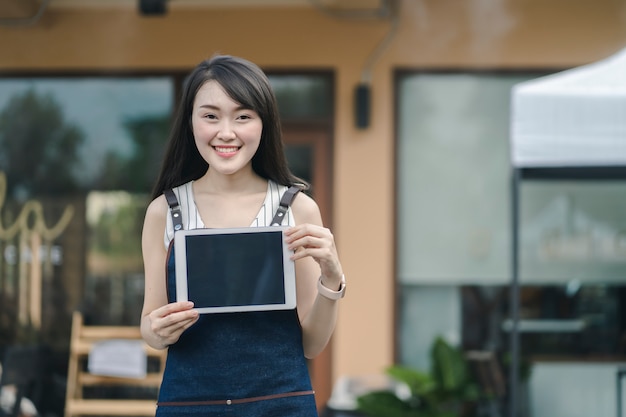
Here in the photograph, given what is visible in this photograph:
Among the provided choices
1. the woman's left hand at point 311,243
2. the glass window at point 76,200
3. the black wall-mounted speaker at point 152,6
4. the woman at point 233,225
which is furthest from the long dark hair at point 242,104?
the glass window at point 76,200

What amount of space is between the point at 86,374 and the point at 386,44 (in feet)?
9.01

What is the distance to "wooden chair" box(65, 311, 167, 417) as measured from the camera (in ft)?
20.2

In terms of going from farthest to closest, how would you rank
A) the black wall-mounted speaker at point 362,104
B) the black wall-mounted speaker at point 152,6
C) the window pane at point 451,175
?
the window pane at point 451,175, the black wall-mounted speaker at point 362,104, the black wall-mounted speaker at point 152,6

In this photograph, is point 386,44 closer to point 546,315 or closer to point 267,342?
point 546,315

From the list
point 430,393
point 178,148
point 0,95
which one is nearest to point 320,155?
point 430,393

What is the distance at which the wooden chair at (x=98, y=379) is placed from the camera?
6.17 meters

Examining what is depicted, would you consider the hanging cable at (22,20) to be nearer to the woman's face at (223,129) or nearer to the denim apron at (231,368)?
the woman's face at (223,129)

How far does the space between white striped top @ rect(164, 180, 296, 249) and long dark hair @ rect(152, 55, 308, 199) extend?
5 centimetres

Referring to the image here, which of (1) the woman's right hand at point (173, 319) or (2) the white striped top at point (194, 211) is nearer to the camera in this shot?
(1) the woman's right hand at point (173, 319)

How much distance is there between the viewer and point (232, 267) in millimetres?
1759

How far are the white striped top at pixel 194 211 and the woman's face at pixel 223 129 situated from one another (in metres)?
0.09

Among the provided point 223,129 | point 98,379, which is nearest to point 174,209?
point 223,129

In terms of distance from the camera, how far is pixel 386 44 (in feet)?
20.1

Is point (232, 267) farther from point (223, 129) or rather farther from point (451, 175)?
point (451, 175)
